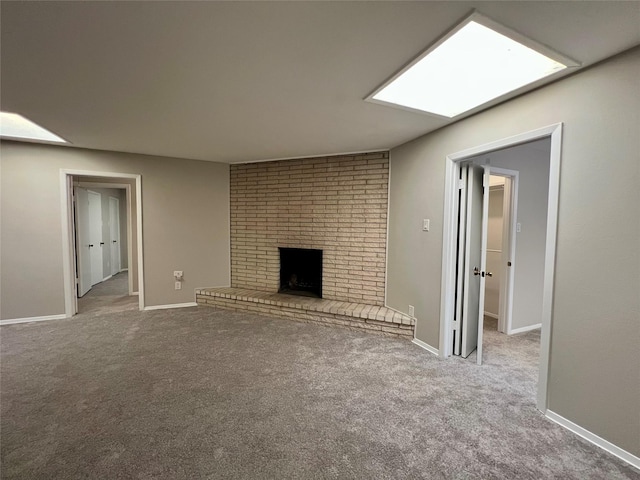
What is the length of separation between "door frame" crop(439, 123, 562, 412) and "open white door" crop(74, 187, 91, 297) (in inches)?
229

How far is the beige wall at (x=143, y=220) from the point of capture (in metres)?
3.64

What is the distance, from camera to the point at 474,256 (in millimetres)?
2846

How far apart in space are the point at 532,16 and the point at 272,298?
12.7 feet

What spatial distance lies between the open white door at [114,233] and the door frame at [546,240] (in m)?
7.85

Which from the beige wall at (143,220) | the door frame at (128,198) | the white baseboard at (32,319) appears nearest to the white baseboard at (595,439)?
the beige wall at (143,220)

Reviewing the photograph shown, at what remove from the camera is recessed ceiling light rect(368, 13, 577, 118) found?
60.4 inches

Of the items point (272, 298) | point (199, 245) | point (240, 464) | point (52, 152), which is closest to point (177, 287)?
point (199, 245)

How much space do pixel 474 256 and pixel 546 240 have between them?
78 cm

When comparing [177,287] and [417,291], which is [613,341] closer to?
[417,291]

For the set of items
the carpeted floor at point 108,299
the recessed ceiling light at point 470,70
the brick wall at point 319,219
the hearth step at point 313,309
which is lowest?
the carpeted floor at point 108,299

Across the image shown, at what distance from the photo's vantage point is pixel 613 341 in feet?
5.21

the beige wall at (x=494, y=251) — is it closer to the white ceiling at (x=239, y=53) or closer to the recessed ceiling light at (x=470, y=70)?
the white ceiling at (x=239, y=53)

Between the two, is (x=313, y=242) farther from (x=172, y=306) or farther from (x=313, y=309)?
(x=172, y=306)

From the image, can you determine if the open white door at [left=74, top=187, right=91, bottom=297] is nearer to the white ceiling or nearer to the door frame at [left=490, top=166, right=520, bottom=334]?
the white ceiling
